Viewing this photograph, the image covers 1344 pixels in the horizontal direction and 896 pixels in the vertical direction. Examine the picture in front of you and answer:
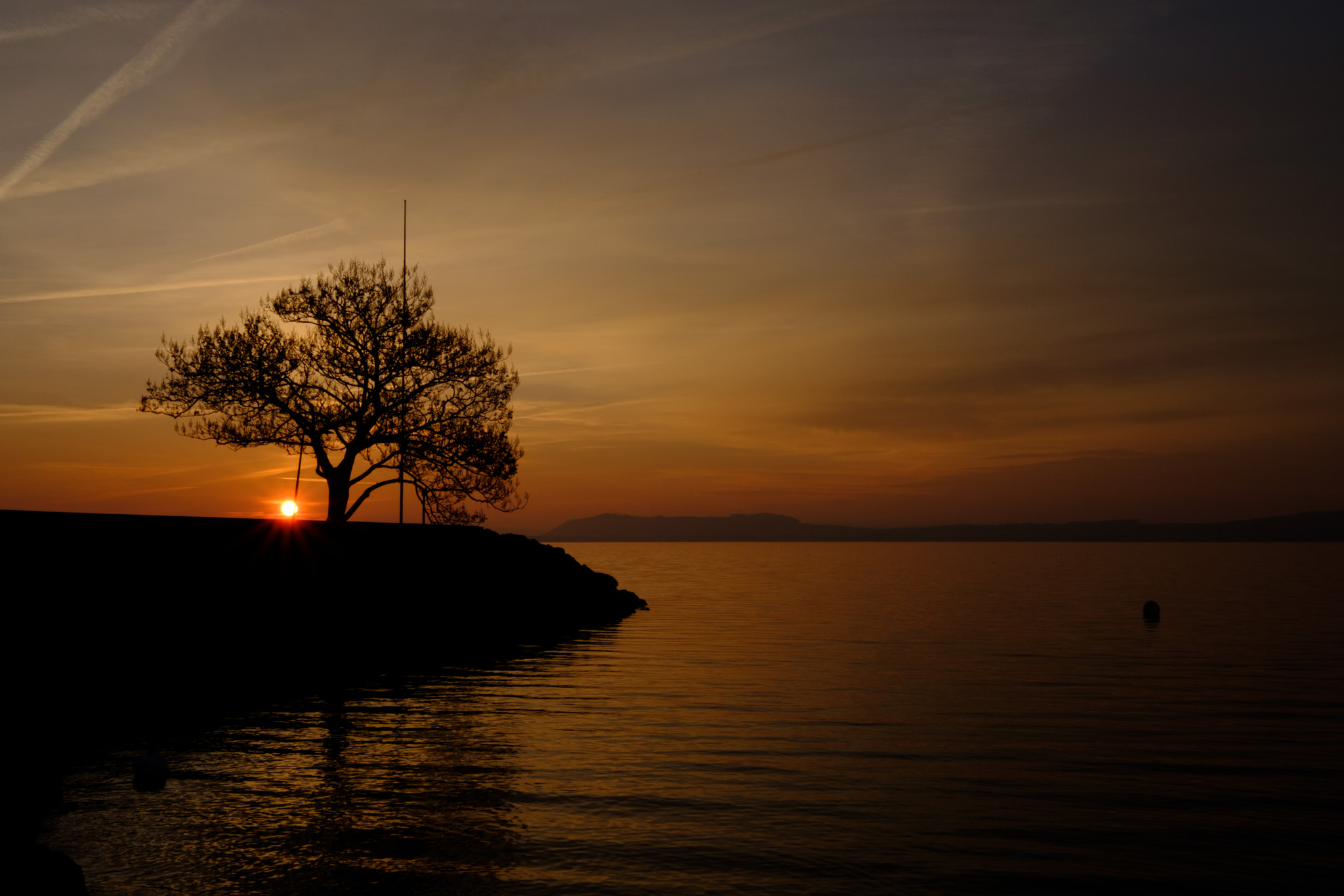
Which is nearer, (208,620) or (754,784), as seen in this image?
(754,784)

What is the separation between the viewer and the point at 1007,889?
10508mm

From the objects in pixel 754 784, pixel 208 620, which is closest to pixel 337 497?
pixel 208 620

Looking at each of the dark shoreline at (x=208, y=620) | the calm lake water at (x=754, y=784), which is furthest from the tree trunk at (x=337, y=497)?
the calm lake water at (x=754, y=784)

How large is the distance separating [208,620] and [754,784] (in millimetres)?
18252

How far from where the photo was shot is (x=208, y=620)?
26172 mm

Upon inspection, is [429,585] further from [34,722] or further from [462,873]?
[462,873]

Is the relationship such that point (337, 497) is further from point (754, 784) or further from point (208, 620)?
point (754, 784)

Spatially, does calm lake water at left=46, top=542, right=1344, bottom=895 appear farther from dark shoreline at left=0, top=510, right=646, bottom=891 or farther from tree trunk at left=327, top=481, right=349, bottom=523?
tree trunk at left=327, top=481, right=349, bottom=523

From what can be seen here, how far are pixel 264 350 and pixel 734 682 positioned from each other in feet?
84.9

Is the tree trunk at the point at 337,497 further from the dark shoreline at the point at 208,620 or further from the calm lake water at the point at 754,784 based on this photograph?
the calm lake water at the point at 754,784

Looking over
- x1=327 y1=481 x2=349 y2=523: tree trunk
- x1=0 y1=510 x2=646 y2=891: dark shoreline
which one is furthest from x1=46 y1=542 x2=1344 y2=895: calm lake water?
x1=327 y1=481 x2=349 y2=523: tree trunk

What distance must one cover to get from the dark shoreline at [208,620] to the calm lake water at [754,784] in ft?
6.39

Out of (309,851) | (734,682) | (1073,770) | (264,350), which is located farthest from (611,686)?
(264,350)

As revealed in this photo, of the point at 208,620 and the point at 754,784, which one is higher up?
the point at 208,620
